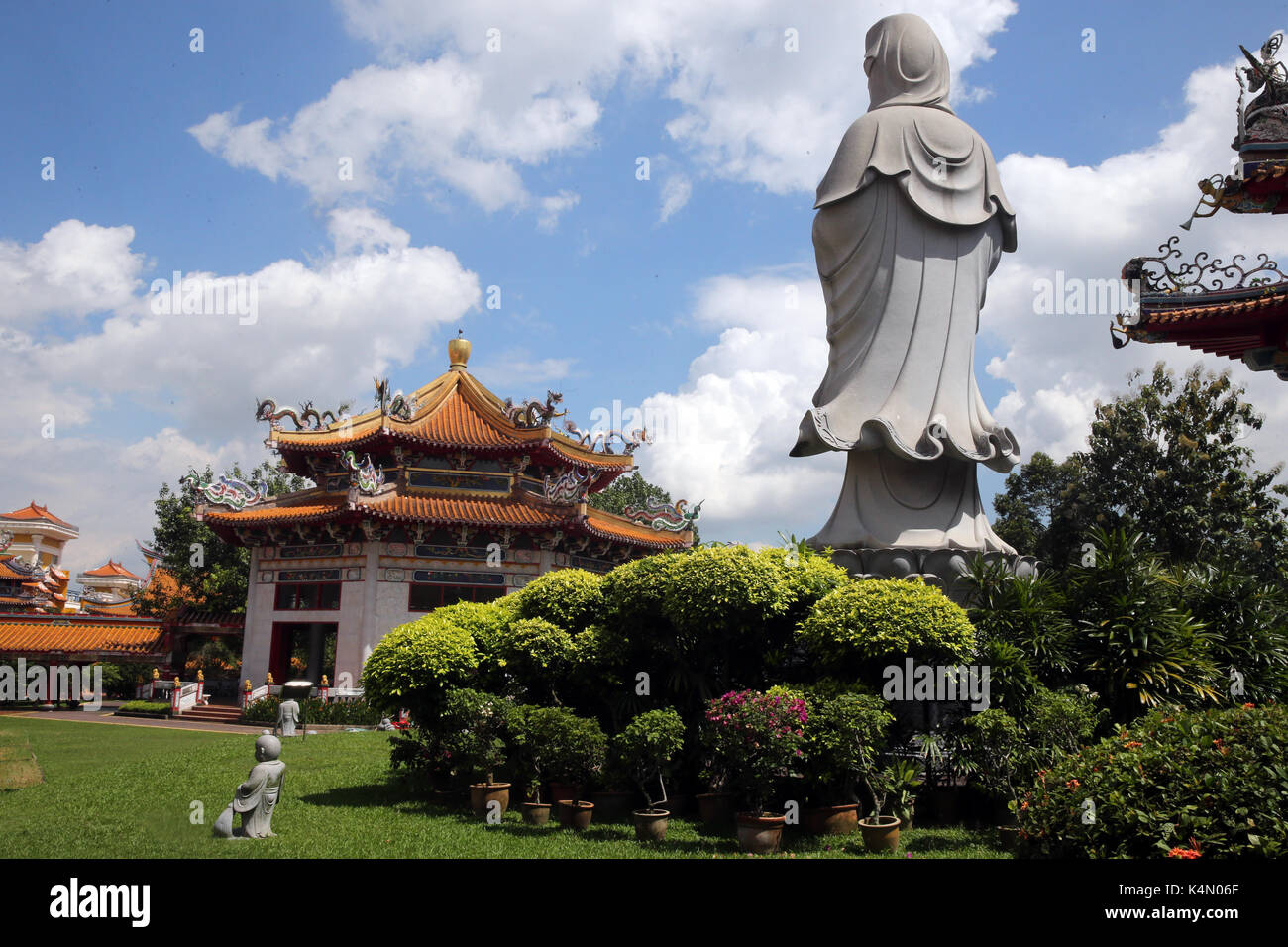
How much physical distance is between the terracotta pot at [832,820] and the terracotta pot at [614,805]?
6.35 ft

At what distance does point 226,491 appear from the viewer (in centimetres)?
2402

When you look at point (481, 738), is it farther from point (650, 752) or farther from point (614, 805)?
point (650, 752)

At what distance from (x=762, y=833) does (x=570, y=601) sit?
12.0 feet

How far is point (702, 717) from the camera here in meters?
9.53

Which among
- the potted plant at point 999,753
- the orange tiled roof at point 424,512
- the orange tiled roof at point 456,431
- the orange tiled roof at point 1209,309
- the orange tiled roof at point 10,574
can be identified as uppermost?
the orange tiled roof at point 456,431

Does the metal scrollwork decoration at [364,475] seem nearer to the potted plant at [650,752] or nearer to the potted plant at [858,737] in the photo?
the potted plant at [650,752]

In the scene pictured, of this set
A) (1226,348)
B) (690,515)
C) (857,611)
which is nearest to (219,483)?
(690,515)

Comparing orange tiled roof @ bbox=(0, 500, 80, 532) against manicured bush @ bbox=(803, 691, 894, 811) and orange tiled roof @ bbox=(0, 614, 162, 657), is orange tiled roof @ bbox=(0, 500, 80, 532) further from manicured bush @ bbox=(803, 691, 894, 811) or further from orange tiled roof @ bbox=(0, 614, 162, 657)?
manicured bush @ bbox=(803, 691, 894, 811)

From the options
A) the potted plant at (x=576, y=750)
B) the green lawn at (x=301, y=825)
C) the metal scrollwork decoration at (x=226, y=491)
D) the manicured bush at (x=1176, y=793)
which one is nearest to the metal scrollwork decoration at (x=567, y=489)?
the metal scrollwork decoration at (x=226, y=491)

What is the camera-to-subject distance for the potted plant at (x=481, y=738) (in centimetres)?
962

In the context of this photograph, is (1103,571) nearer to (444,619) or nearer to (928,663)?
(928,663)

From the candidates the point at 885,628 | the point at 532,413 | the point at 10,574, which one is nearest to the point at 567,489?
the point at 532,413

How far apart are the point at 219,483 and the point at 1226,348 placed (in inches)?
872
